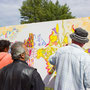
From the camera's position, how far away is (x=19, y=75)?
4.38 feet

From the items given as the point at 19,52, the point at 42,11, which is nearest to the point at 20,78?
the point at 19,52

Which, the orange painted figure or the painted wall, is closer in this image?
the orange painted figure

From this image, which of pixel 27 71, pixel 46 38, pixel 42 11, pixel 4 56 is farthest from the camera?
pixel 42 11

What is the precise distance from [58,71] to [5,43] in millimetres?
909

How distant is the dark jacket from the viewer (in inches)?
51.4

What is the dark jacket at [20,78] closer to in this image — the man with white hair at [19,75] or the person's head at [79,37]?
the man with white hair at [19,75]

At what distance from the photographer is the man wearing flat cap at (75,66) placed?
5.52ft

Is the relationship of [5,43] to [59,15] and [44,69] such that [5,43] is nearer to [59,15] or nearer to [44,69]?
[44,69]

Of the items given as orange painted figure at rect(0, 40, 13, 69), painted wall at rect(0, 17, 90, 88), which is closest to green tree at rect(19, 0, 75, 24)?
painted wall at rect(0, 17, 90, 88)

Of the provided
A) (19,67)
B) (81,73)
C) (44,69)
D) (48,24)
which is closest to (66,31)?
(48,24)

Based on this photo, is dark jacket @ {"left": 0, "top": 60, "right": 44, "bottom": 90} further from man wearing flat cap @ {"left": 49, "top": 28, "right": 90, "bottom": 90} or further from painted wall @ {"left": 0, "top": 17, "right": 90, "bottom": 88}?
painted wall @ {"left": 0, "top": 17, "right": 90, "bottom": 88}

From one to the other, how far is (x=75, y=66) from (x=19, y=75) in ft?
2.29

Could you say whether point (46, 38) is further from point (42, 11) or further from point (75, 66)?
point (42, 11)

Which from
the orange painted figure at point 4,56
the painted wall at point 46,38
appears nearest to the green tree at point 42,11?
the painted wall at point 46,38
